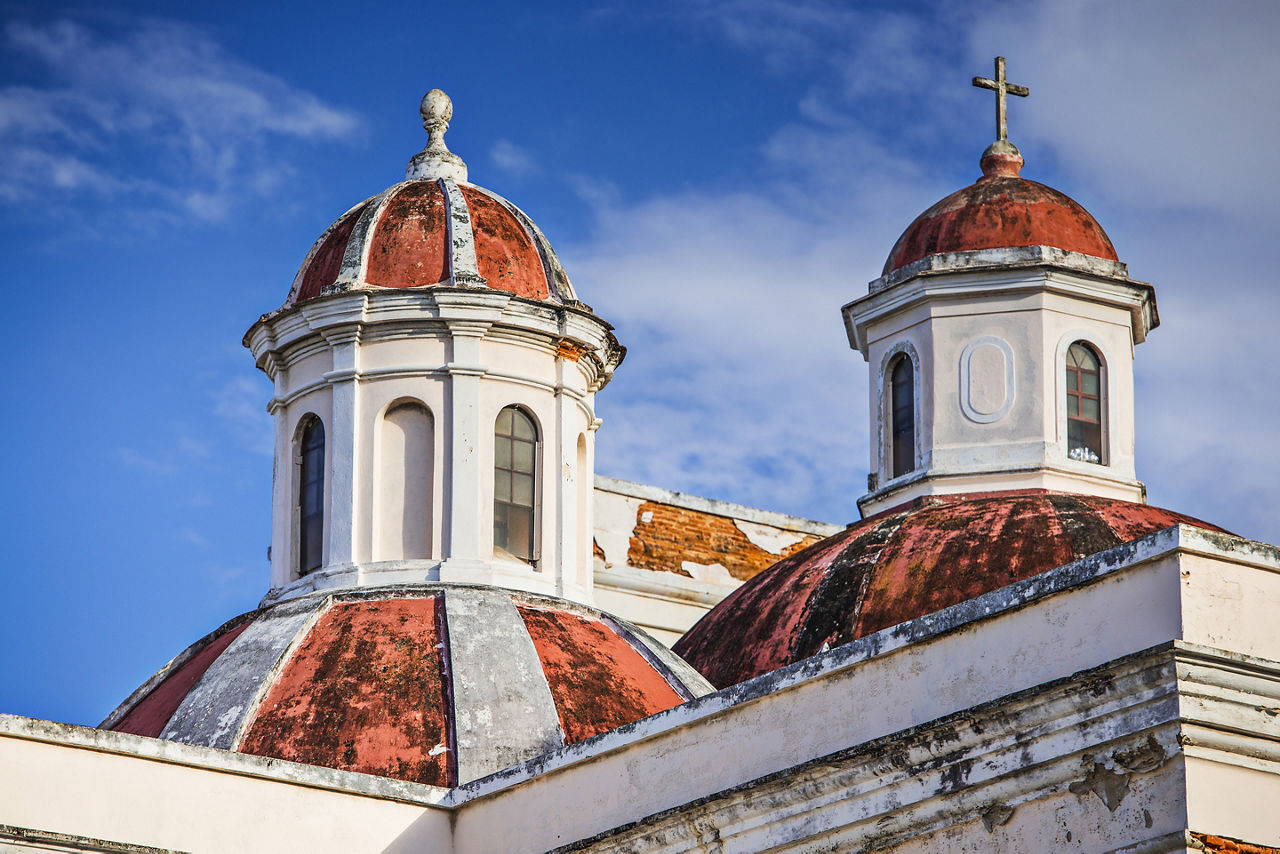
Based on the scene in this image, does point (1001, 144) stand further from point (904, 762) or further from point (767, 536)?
point (904, 762)

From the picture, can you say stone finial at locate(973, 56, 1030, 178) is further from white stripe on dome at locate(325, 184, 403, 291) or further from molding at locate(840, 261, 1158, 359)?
white stripe on dome at locate(325, 184, 403, 291)

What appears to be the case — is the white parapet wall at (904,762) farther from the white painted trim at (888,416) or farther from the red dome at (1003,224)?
the red dome at (1003,224)

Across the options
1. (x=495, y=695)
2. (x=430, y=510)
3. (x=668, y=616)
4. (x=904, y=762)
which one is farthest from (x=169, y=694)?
(x=668, y=616)

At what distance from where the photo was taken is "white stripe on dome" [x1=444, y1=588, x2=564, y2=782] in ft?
46.4

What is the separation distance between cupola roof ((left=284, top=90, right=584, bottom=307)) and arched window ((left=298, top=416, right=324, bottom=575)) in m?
1.06

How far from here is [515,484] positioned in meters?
17.0

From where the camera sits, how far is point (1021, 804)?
1042 cm

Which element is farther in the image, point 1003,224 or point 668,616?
point 668,616

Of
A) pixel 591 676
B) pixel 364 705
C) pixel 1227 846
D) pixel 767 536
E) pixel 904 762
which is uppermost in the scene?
pixel 767 536

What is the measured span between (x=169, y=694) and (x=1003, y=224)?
29.0ft

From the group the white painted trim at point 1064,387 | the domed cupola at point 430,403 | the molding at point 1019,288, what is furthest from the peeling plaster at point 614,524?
the domed cupola at point 430,403

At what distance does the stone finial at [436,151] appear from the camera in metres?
18.2

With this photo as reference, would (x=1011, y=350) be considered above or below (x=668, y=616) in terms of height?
above

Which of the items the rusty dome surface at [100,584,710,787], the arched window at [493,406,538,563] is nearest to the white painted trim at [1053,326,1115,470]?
the arched window at [493,406,538,563]
